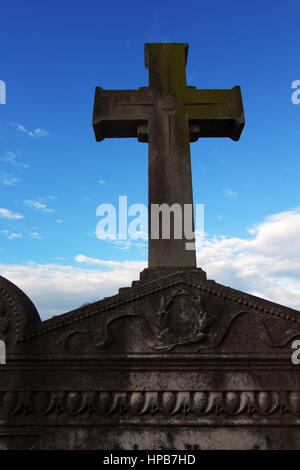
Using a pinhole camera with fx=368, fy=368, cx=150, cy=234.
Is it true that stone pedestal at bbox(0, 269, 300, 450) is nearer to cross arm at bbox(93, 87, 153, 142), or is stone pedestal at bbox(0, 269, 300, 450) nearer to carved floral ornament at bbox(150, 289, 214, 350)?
carved floral ornament at bbox(150, 289, 214, 350)

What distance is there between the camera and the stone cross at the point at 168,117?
17.4 ft

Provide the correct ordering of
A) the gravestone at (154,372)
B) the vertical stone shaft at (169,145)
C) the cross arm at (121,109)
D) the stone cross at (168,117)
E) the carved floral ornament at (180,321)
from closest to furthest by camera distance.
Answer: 1. the gravestone at (154,372)
2. the carved floral ornament at (180,321)
3. the vertical stone shaft at (169,145)
4. the stone cross at (168,117)
5. the cross arm at (121,109)

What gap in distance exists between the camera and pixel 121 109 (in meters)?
5.63

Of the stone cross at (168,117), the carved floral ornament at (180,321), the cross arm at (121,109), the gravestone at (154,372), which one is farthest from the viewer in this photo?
the cross arm at (121,109)

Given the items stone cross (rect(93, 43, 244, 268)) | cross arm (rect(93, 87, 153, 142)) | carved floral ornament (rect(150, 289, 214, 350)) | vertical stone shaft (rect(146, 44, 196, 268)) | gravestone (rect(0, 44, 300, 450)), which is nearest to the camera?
gravestone (rect(0, 44, 300, 450))

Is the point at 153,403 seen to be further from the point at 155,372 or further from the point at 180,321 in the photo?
the point at 180,321

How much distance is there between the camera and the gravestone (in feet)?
11.9

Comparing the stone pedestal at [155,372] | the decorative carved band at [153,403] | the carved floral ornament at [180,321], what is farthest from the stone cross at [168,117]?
the decorative carved band at [153,403]

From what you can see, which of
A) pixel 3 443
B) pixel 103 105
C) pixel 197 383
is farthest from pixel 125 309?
pixel 103 105

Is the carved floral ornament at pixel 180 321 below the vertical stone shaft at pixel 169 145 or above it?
below

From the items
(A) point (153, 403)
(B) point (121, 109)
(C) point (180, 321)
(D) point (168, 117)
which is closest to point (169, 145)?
(D) point (168, 117)

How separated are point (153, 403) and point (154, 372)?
29 cm

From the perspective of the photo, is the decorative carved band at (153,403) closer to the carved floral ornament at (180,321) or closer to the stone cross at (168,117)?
the carved floral ornament at (180,321)

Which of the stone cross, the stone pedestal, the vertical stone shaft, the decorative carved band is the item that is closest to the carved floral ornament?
the stone pedestal
